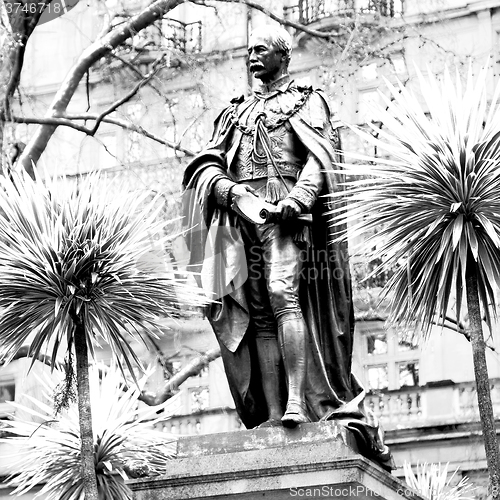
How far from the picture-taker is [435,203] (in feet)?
36.3

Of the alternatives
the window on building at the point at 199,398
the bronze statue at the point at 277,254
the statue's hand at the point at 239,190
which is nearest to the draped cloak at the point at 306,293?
the bronze statue at the point at 277,254

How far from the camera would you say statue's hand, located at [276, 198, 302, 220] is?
32.4 feet

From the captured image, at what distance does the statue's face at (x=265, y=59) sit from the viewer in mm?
10406

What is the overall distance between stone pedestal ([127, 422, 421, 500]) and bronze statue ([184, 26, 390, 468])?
1.02 feet

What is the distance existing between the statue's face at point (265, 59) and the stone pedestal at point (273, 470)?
96.2 inches

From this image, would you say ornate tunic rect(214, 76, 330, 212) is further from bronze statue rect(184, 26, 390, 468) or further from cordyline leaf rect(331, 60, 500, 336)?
cordyline leaf rect(331, 60, 500, 336)

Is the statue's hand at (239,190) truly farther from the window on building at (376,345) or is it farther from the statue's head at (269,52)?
the window on building at (376,345)

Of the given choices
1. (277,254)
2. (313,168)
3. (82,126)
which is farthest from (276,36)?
(82,126)

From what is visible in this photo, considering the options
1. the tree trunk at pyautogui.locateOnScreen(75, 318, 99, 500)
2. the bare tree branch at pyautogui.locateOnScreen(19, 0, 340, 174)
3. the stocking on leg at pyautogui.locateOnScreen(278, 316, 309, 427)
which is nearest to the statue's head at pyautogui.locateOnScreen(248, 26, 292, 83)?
the stocking on leg at pyautogui.locateOnScreen(278, 316, 309, 427)

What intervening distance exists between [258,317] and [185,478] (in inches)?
49.6

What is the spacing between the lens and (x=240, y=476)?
30.1ft

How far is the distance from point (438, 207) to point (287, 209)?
1.61m

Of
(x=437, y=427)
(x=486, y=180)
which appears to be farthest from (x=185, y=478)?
(x=437, y=427)

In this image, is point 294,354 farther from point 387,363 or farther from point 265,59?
point 387,363
